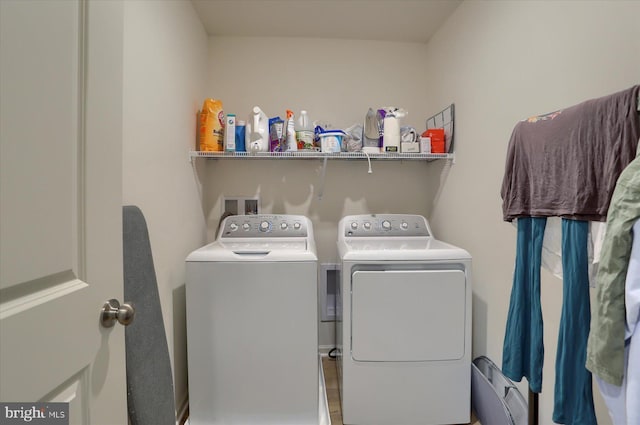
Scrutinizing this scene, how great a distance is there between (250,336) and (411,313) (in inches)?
33.6

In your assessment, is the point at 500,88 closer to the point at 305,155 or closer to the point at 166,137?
the point at 305,155

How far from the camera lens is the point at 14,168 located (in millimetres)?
484

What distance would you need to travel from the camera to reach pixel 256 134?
6.22ft

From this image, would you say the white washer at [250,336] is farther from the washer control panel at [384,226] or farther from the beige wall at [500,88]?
the beige wall at [500,88]

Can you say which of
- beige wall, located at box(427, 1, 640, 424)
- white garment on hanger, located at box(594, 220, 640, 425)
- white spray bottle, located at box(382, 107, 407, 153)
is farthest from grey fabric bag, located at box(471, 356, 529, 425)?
white spray bottle, located at box(382, 107, 407, 153)

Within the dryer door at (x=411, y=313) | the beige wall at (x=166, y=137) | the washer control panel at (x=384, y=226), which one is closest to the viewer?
the beige wall at (x=166, y=137)

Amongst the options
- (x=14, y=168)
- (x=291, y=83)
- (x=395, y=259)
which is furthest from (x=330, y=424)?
(x=291, y=83)

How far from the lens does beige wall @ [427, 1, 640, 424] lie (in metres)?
1.01

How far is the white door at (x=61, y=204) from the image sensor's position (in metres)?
0.48

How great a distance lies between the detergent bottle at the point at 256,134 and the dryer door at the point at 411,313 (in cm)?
105

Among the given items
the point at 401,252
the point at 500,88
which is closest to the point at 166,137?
the point at 401,252

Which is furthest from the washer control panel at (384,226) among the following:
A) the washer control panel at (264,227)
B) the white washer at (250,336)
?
the white washer at (250,336)

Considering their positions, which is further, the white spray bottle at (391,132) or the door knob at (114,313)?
the white spray bottle at (391,132)

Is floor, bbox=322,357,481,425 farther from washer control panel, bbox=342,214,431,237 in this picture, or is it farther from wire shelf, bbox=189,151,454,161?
wire shelf, bbox=189,151,454,161
